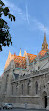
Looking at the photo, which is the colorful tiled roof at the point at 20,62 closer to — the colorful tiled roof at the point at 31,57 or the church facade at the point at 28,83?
the church facade at the point at 28,83

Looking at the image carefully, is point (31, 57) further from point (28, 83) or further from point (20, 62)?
point (28, 83)

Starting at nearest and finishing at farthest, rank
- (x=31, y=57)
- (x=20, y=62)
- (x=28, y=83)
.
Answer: (x=28, y=83), (x=31, y=57), (x=20, y=62)

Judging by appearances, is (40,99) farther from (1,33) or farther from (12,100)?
(1,33)

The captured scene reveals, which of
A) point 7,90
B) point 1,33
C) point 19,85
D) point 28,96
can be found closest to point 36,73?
point 28,96

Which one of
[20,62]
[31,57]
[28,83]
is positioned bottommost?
[28,83]

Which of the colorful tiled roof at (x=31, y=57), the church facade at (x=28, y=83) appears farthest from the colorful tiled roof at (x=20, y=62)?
the colorful tiled roof at (x=31, y=57)

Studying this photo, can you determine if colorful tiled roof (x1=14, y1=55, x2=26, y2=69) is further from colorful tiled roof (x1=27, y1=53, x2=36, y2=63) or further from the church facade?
colorful tiled roof (x1=27, y1=53, x2=36, y2=63)

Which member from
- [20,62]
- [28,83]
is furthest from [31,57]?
[28,83]

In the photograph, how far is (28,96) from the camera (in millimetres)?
33938

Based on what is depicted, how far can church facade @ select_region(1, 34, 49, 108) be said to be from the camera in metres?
29.4

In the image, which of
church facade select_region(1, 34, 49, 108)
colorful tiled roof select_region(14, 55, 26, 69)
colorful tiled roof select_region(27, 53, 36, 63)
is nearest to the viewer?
church facade select_region(1, 34, 49, 108)

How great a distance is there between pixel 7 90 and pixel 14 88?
3.20 metres

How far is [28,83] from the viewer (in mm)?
35625

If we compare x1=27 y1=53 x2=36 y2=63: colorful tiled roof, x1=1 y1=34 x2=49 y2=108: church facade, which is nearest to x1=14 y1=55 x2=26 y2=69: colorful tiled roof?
x1=1 y1=34 x2=49 y2=108: church facade
